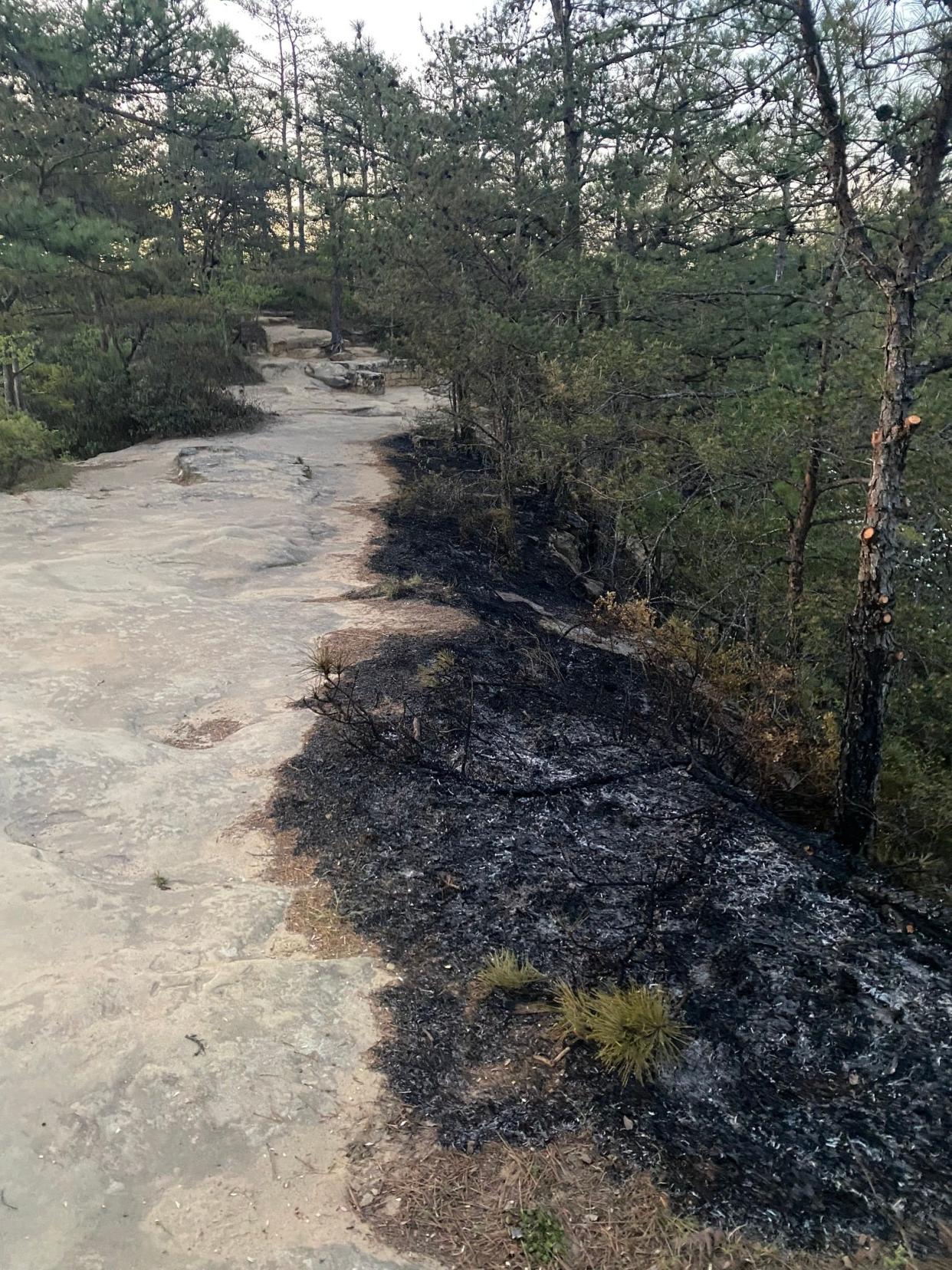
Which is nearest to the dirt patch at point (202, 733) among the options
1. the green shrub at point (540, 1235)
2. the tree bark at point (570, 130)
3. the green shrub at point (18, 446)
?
the green shrub at point (540, 1235)

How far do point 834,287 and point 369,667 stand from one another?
4.55 metres

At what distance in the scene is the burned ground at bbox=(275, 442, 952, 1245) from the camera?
2.56 meters

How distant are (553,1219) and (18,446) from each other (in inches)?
469

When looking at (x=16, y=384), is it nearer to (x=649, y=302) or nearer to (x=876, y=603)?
(x=649, y=302)

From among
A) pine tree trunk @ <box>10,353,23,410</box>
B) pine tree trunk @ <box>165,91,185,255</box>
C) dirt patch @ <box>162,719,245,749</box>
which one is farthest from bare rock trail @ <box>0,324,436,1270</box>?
pine tree trunk @ <box>165,91,185,255</box>

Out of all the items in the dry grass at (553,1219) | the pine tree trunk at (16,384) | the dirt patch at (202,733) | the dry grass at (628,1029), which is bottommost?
the dry grass at (553,1219)

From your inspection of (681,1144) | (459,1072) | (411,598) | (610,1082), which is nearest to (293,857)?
(459,1072)

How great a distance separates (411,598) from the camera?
796 cm

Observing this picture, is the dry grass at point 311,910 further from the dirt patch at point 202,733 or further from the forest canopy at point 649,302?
the forest canopy at point 649,302

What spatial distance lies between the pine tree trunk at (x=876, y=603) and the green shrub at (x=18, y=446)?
11.0 meters

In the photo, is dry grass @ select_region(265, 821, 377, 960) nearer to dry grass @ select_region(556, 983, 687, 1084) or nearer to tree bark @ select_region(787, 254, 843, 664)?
dry grass @ select_region(556, 983, 687, 1084)

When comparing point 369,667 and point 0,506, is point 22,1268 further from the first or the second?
point 0,506

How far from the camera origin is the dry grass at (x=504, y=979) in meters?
3.15

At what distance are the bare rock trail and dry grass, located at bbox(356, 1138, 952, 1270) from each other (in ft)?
0.47
